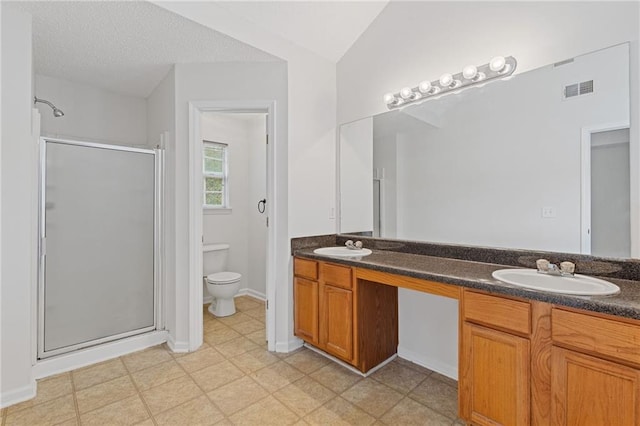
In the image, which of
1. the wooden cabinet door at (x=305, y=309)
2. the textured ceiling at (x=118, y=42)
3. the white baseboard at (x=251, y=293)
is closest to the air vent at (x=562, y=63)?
the textured ceiling at (x=118, y=42)

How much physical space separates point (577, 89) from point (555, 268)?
3.10ft

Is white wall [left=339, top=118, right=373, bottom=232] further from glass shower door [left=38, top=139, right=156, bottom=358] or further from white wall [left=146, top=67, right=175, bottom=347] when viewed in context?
glass shower door [left=38, top=139, right=156, bottom=358]

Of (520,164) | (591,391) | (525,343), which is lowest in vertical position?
(591,391)

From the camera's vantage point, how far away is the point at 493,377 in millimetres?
1466

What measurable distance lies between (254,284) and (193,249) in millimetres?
1644

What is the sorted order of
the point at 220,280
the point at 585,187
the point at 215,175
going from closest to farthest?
the point at 585,187 < the point at 220,280 < the point at 215,175

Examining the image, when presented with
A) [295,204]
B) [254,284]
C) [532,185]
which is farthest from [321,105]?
[254,284]

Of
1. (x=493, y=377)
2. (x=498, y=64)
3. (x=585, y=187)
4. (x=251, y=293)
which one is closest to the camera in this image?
(x=493, y=377)

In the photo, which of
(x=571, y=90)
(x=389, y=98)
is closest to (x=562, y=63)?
(x=571, y=90)

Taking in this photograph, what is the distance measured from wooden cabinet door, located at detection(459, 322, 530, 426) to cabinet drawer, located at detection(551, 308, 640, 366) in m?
0.16

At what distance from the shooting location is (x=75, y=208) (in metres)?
2.37

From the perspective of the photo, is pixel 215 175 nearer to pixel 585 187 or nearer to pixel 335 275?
pixel 335 275

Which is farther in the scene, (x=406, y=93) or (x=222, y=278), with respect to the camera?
(x=222, y=278)

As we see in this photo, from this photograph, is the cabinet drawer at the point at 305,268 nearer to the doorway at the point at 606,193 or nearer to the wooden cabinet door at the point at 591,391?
the wooden cabinet door at the point at 591,391
